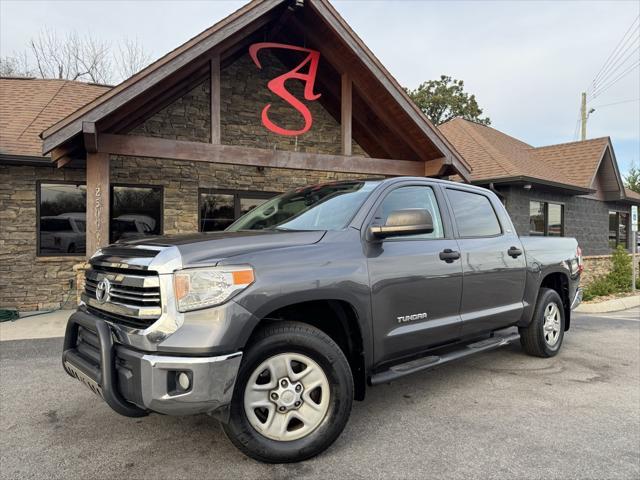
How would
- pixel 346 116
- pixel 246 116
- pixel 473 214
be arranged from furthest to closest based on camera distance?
pixel 246 116, pixel 346 116, pixel 473 214

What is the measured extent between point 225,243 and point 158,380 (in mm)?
883

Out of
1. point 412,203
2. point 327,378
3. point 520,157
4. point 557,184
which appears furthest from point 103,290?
point 520,157

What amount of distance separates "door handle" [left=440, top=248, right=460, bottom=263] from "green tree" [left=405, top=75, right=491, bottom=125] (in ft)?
106

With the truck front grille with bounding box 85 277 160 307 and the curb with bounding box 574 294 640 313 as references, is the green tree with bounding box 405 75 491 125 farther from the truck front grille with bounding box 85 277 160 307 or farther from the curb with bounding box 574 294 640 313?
the truck front grille with bounding box 85 277 160 307

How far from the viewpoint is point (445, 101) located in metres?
34.0

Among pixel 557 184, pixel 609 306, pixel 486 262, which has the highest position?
pixel 557 184

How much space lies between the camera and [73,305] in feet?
30.2

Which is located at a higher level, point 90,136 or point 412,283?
point 90,136

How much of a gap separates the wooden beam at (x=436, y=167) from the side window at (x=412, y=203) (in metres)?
5.36

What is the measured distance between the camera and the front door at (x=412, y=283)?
10.9 ft

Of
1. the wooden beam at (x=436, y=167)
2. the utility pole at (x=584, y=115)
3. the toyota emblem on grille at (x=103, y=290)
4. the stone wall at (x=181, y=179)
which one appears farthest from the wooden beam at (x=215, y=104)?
the utility pole at (x=584, y=115)

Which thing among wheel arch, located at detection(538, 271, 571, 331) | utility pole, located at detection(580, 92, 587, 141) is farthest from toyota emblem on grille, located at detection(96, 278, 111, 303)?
utility pole, located at detection(580, 92, 587, 141)

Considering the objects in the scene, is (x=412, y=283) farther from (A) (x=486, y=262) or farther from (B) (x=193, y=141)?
(B) (x=193, y=141)

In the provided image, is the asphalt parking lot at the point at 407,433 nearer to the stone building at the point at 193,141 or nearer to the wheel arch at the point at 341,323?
the wheel arch at the point at 341,323
